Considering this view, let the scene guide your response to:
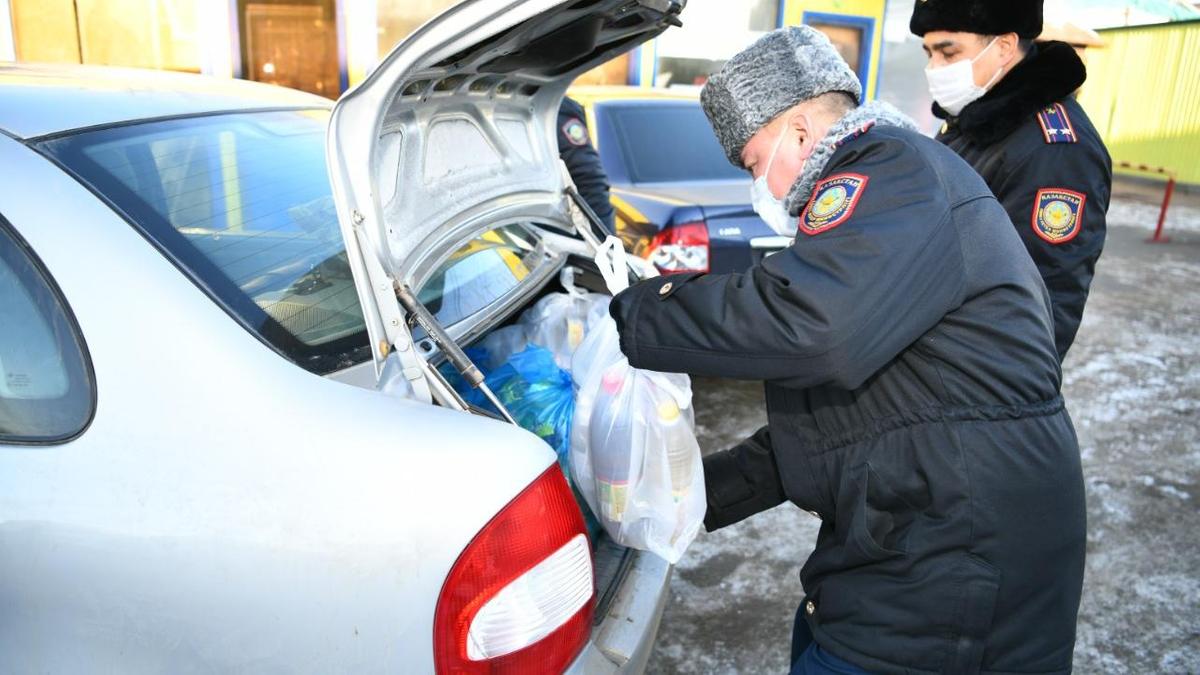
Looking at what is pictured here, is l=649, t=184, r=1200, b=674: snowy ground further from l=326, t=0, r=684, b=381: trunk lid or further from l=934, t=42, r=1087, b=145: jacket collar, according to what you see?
l=934, t=42, r=1087, b=145: jacket collar

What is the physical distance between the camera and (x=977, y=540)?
4.35 feet

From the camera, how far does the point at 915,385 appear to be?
134 centimetres

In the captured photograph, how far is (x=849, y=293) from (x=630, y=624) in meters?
0.85

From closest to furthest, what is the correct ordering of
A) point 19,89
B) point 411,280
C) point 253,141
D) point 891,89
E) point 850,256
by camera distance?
point 850,256
point 411,280
point 19,89
point 253,141
point 891,89

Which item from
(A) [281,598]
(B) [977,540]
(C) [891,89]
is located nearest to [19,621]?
(A) [281,598]

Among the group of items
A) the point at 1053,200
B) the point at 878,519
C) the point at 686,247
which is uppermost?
the point at 1053,200

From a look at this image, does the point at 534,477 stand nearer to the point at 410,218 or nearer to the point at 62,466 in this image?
the point at 410,218

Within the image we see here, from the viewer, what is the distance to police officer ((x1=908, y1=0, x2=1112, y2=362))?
2342mm

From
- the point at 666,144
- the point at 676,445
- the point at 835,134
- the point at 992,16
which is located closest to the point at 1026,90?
the point at 992,16

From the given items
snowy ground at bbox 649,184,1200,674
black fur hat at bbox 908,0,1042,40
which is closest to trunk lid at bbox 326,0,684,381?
black fur hat at bbox 908,0,1042,40

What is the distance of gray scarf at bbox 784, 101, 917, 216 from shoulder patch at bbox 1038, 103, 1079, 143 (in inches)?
44.1

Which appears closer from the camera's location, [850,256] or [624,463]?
[850,256]

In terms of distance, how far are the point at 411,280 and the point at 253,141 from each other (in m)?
0.76

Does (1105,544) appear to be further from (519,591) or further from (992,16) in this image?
(519,591)
